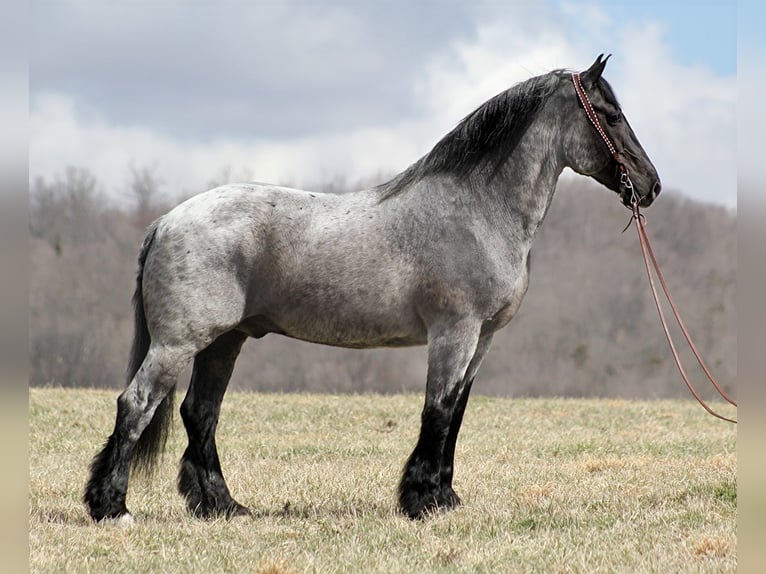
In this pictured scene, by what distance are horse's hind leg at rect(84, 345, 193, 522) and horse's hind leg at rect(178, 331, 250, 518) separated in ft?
1.70

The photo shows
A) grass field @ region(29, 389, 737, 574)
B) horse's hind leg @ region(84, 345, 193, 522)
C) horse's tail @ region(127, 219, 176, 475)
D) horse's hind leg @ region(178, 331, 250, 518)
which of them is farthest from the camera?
horse's hind leg @ region(178, 331, 250, 518)

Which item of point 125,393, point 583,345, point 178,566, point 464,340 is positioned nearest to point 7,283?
point 178,566

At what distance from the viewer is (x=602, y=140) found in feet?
18.9

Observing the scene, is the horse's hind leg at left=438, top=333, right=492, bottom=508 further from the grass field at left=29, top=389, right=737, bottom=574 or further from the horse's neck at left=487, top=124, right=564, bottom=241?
the horse's neck at left=487, top=124, right=564, bottom=241

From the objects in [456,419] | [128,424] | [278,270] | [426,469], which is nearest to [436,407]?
[426,469]

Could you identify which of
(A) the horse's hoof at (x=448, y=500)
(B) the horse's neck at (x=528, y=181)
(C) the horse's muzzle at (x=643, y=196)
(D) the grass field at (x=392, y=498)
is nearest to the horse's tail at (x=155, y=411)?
(D) the grass field at (x=392, y=498)

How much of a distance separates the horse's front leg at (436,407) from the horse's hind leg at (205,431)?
110cm

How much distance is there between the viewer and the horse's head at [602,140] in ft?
18.8

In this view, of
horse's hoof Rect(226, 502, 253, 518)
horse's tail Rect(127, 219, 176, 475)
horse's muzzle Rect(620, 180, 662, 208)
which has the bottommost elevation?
horse's hoof Rect(226, 502, 253, 518)

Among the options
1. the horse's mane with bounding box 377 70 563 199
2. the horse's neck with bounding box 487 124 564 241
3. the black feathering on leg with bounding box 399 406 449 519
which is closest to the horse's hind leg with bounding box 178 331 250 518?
the black feathering on leg with bounding box 399 406 449 519

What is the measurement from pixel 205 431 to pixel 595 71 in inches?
136

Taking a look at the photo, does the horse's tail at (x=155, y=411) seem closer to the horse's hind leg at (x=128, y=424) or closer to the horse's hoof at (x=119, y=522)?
the horse's hind leg at (x=128, y=424)

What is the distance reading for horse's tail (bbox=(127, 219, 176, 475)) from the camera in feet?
18.1

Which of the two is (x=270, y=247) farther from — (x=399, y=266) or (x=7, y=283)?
(x=7, y=283)
